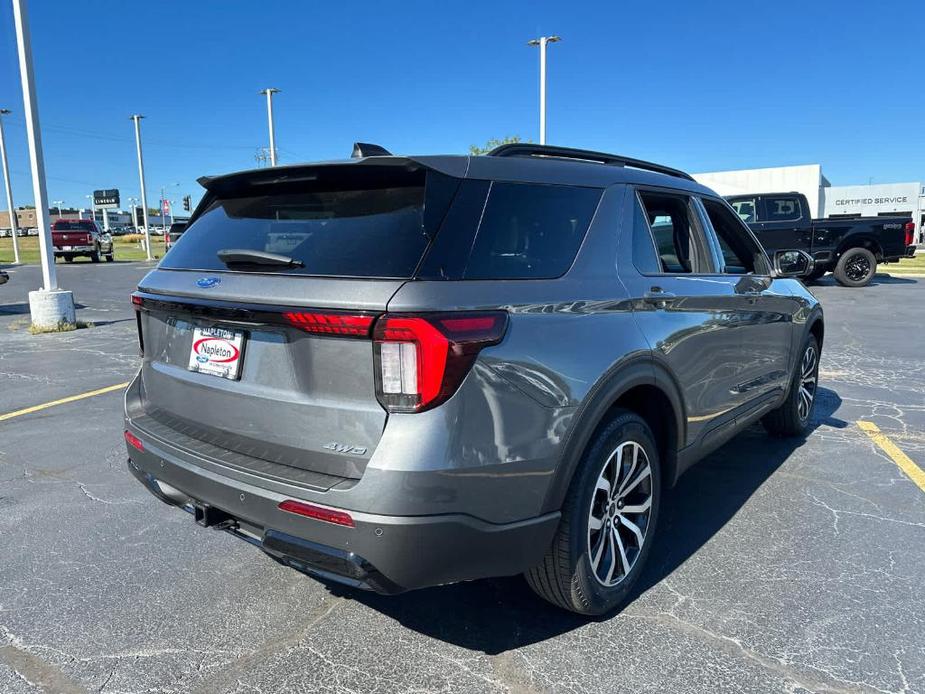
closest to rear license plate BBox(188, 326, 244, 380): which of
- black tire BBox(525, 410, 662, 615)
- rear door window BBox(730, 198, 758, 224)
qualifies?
black tire BBox(525, 410, 662, 615)

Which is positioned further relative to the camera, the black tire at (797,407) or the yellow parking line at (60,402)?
the yellow parking line at (60,402)

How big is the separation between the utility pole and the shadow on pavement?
9.40 meters

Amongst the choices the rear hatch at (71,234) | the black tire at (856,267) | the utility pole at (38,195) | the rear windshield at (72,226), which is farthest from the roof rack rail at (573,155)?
the rear windshield at (72,226)

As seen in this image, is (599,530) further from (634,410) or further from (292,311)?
(292,311)

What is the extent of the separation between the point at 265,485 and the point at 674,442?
1.86 metres

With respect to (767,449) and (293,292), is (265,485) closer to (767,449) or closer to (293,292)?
(293,292)

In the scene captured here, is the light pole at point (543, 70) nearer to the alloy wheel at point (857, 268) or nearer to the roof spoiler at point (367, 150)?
the alloy wheel at point (857, 268)

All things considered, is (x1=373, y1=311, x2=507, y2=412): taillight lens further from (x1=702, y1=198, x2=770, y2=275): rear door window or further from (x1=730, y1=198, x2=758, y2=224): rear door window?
(x1=730, y1=198, x2=758, y2=224): rear door window

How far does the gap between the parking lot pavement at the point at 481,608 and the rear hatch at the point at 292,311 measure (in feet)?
2.55

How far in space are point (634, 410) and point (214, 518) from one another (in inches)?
70.2

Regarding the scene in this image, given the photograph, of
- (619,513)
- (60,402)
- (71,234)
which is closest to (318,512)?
(619,513)

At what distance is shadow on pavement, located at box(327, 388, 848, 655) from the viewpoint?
263 cm

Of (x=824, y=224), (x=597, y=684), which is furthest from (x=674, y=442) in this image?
(x=824, y=224)

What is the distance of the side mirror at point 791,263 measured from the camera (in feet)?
15.1
